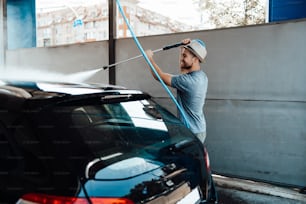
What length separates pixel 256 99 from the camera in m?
3.74

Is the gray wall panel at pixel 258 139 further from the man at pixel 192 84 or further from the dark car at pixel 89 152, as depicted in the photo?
the dark car at pixel 89 152

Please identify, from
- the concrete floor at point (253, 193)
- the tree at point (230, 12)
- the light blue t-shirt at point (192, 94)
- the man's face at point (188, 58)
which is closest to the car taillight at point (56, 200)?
the light blue t-shirt at point (192, 94)

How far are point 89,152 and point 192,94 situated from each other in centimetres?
154

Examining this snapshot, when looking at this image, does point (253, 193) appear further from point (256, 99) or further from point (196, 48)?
point (196, 48)

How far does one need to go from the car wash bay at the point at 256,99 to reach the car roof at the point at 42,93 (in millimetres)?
2226

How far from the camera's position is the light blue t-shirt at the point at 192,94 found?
282 centimetres

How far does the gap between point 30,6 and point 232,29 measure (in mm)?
4094

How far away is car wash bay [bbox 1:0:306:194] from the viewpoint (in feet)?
11.6

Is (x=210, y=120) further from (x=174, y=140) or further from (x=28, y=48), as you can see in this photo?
(x=28, y=48)

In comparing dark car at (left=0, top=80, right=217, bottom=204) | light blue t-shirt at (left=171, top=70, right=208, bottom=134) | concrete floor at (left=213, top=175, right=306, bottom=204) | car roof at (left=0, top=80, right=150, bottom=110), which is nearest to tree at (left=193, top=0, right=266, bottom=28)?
light blue t-shirt at (left=171, top=70, right=208, bottom=134)

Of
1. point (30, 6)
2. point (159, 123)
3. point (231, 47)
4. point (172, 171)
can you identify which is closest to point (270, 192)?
point (231, 47)

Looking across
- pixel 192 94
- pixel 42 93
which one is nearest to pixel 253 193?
pixel 192 94

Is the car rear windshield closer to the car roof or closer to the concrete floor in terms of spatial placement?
the car roof

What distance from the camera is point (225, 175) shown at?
4.07 m
